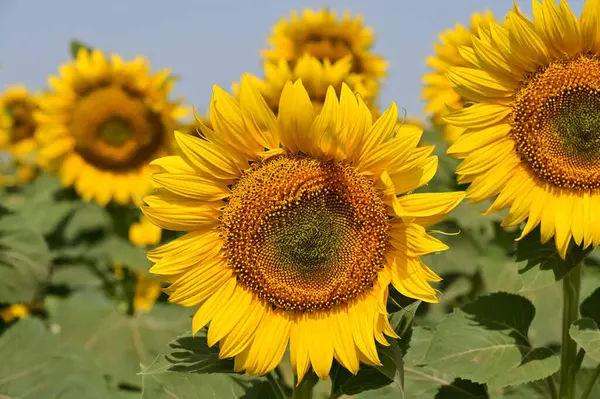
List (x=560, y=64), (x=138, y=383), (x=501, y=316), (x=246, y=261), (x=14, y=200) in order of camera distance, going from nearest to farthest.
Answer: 1. (x=246, y=261)
2. (x=560, y=64)
3. (x=501, y=316)
4. (x=138, y=383)
5. (x=14, y=200)

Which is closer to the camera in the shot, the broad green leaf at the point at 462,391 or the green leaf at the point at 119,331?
the broad green leaf at the point at 462,391

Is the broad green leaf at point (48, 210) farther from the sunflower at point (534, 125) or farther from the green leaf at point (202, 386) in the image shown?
the sunflower at point (534, 125)

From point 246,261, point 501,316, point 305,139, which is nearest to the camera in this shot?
point 305,139

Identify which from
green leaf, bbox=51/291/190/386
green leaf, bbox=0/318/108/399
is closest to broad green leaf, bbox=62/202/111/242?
green leaf, bbox=51/291/190/386

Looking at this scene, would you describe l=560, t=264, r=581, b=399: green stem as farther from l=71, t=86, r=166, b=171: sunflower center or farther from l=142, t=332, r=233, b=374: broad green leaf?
l=71, t=86, r=166, b=171: sunflower center

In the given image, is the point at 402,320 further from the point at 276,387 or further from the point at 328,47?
the point at 328,47

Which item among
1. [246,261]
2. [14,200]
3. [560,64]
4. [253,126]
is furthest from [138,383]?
[14,200]

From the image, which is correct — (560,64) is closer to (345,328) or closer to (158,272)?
(345,328)

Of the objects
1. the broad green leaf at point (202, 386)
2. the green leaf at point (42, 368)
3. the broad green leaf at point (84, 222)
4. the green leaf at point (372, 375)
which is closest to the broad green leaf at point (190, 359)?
the broad green leaf at point (202, 386)
